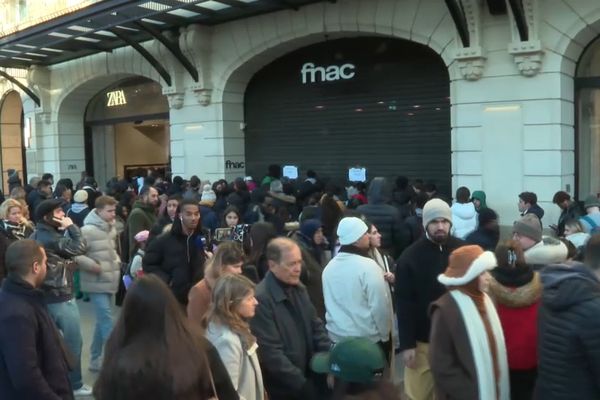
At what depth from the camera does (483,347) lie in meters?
3.45

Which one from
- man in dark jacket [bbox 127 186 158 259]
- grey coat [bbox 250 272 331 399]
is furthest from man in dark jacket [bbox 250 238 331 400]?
man in dark jacket [bbox 127 186 158 259]

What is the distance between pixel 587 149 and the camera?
1109cm

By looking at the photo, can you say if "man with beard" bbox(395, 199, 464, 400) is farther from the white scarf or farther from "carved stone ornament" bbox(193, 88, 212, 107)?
"carved stone ornament" bbox(193, 88, 212, 107)

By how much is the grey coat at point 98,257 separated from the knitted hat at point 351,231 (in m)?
2.82

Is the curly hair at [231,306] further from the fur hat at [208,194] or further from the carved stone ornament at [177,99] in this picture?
the carved stone ornament at [177,99]

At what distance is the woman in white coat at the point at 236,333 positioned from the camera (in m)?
3.33

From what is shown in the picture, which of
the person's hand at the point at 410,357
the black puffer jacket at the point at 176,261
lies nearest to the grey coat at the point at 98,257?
the black puffer jacket at the point at 176,261

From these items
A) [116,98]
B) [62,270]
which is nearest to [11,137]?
[116,98]

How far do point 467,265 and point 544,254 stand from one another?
1.39 meters

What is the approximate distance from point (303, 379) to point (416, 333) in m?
1.11

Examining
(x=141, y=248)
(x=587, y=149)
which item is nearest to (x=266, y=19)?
(x=587, y=149)

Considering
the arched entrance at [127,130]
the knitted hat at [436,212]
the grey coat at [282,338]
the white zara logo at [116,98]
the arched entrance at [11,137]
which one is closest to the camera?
the grey coat at [282,338]

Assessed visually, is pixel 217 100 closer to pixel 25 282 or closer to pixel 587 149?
pixel 587 149

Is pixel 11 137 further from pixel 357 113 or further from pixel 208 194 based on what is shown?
pixel 208 194
